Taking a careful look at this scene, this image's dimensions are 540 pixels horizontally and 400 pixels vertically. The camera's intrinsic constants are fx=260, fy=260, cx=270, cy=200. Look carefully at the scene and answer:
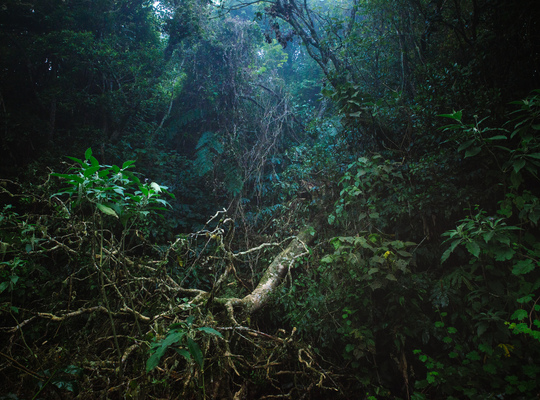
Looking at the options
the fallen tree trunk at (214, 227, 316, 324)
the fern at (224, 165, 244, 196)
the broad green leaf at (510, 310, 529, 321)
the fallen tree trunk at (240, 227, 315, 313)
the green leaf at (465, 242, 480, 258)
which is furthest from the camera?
the fern at (224, 165, 244, 196)

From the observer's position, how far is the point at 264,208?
17.0 ft

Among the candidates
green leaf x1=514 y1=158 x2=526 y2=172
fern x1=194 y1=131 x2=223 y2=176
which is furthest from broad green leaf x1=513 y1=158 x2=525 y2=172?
fern x1=194 y1=131 x2=223 y2=176

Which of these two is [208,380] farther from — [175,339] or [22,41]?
[22,41]

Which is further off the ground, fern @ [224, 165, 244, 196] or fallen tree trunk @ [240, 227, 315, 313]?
fern @ [224, 165, 244, 196]

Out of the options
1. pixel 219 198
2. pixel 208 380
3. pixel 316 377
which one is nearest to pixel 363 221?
pixel 316 377

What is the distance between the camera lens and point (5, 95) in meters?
4.85

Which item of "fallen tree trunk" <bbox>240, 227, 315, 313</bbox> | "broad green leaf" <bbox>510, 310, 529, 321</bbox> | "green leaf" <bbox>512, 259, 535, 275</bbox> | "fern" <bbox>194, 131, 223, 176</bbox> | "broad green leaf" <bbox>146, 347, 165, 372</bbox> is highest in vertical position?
"fern" <bbox>194, 131, 223, 176</bbox>

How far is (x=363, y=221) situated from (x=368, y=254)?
Result: 1.75 ft

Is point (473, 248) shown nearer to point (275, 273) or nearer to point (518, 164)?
point (518, 164)

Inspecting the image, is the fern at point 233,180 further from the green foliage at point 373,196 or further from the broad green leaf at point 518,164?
the broad green leaf at point 518,164

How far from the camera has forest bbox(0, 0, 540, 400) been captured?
1894 millimetres

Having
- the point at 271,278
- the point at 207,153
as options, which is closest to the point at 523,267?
the point at 271,278

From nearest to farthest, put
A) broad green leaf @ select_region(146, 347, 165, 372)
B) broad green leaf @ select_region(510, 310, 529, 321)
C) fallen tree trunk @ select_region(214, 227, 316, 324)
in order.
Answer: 1. broad green leaf @ select_region(146, 347, 165, 372)
2. broad green leaf @ select_region(510, 310, 529, 321)
3. fallen tree trunk @ select_region(214, 227, 316, 324)

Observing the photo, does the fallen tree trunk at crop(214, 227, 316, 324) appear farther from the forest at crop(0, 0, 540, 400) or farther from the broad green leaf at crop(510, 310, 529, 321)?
the broad green leaf at crop(510, 310, 529, 321)
